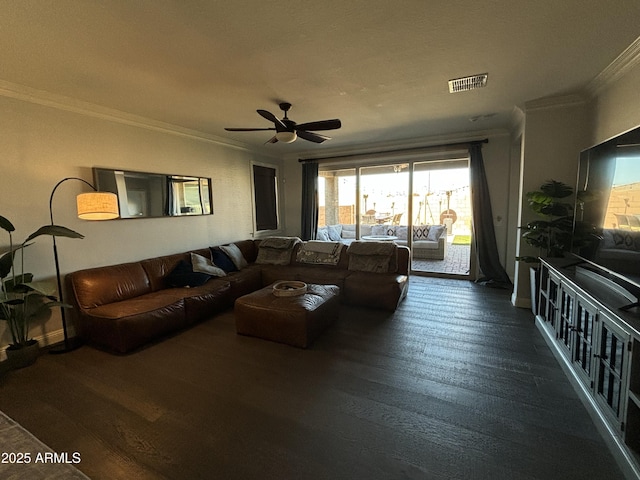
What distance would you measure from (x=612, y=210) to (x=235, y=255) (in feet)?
14.4

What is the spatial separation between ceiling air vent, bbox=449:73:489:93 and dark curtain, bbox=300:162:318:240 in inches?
138

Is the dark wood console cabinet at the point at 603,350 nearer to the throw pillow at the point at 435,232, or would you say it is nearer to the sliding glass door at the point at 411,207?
the sliding glass door at the point at 411,207

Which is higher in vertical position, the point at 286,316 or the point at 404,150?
the point at 404,150

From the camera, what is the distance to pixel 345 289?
12.9 ft

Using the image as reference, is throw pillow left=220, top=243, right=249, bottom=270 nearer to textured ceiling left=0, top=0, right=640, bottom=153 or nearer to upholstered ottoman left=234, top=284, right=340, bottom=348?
upholstered ottoman left=234, top=284, right=340, bottom=348

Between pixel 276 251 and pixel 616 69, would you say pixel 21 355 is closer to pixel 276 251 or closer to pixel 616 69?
pixel 276 251

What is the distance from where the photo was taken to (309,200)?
6.23m

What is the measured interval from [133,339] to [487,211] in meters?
5.24

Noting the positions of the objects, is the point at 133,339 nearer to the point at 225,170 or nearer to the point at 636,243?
the point at 225,170

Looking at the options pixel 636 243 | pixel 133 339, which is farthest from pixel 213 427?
pixel 636 243

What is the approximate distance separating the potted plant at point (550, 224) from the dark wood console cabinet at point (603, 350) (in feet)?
2.19

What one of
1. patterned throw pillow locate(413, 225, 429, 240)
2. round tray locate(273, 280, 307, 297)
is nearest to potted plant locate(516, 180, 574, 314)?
round tray locate(273, 280, 307, 297)

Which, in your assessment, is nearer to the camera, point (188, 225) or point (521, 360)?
point (521, 360)

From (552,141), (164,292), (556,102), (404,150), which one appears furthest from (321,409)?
(404,150)
